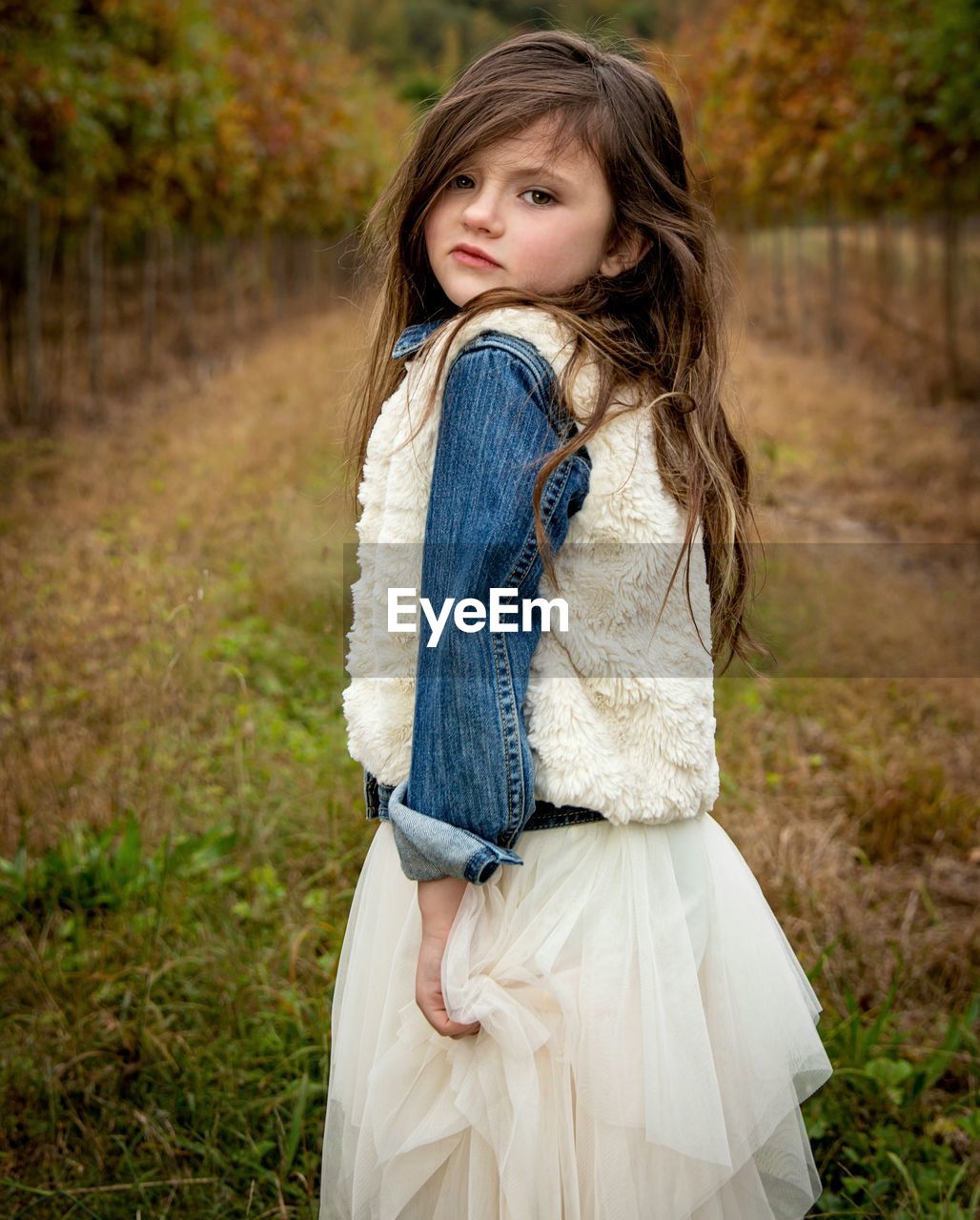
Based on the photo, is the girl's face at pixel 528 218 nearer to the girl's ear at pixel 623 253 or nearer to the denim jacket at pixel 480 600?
the girl's ear at pixel 623 253

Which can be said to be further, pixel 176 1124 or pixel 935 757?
pixel 935 757

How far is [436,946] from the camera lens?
113cm

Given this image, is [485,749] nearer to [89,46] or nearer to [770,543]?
[770,543]

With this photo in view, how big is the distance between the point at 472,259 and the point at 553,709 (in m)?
0.53

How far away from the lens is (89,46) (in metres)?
7.64

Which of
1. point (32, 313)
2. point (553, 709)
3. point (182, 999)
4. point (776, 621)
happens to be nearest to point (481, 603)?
point (553, 709)

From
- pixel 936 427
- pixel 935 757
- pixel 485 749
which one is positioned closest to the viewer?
pixel 485 749

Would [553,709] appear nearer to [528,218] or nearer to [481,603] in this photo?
[481,603]

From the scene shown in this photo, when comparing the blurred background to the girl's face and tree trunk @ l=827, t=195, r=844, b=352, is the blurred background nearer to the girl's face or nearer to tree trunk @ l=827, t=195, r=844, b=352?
the girl's face

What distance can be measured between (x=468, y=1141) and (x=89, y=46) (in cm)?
842

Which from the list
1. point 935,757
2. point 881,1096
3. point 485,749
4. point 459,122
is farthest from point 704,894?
point 935,757

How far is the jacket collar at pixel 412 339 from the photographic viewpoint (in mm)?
1216

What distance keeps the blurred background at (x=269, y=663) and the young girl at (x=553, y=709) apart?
0.32 meters

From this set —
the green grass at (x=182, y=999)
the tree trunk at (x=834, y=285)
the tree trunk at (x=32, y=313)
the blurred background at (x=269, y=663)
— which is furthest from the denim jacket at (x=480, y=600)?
the tree trunk at (x=834, y=285)
